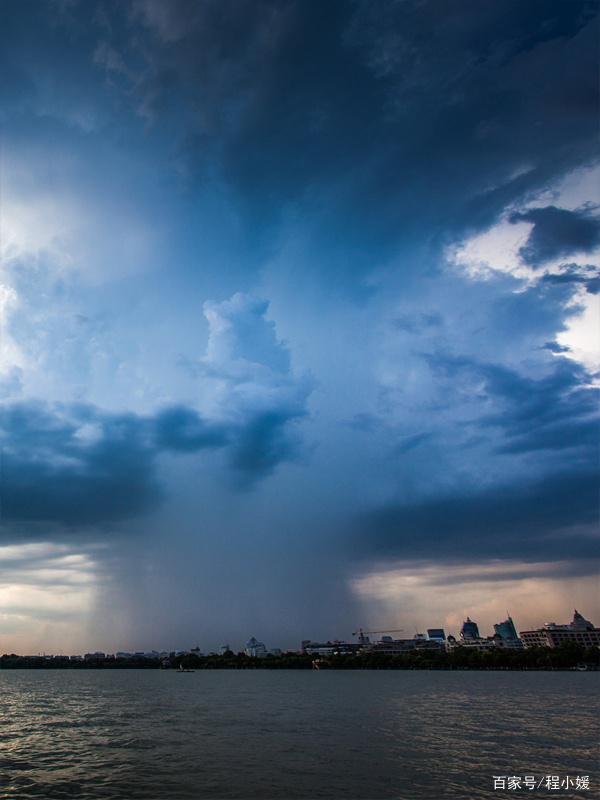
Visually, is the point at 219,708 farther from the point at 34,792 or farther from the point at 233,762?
the point at 34,792

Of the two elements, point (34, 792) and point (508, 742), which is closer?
point (34, 792)

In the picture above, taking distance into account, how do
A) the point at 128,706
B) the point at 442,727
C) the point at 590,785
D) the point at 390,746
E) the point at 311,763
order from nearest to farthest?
the point at 590,785, the point at 311,763, the point at 390,746, the point at 442,727, the point at 128,706

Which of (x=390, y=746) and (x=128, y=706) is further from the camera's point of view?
(x=128, y=706)

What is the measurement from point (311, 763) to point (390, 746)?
30.4 feet

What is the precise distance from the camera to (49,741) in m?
42.7

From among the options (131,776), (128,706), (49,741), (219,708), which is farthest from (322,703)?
(131,776)

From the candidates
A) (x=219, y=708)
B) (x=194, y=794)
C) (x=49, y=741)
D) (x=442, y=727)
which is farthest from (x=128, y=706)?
(x=194, y=794)

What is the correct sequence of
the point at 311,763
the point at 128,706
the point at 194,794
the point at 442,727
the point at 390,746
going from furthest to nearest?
the point at 128,706 → the point at 442,727 → the point at 390,746 → the point at 311,763 → the point at 194,794

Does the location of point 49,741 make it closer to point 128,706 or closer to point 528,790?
point 128,706

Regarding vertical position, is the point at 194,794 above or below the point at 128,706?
above

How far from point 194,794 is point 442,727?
32460 millimetres

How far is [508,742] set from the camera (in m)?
41.1

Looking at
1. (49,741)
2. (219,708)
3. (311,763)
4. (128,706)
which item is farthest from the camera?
(128,706)

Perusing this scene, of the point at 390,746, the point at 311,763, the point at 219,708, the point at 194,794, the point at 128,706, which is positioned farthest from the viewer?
the point at 128,706
